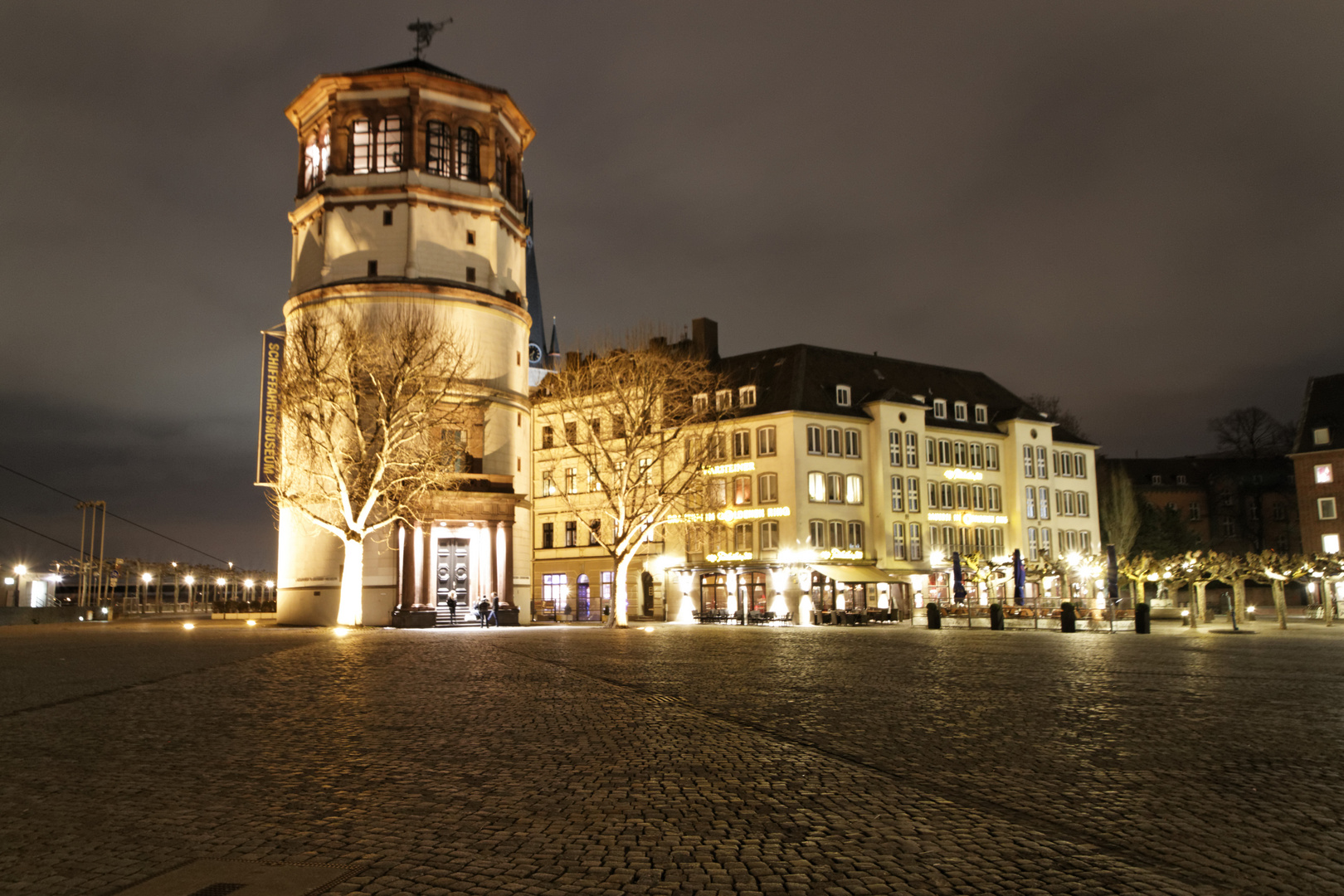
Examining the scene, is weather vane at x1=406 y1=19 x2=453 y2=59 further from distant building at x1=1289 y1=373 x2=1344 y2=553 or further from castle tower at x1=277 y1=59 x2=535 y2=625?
distant building at x1=1289 y1=373 x2=1344 y2=553

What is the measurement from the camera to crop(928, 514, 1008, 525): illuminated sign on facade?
→ 70.4 metres

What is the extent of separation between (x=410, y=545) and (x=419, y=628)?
4129 millimetres

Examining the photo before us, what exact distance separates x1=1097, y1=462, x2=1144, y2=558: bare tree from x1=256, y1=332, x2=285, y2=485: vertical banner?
5758 cm

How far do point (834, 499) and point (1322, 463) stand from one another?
37506 mm

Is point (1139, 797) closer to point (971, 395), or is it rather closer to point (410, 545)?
point (410, 545)

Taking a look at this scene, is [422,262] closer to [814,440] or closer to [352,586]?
[352,586]

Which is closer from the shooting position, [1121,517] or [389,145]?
[389,145]

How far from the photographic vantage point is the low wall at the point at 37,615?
2191 inches

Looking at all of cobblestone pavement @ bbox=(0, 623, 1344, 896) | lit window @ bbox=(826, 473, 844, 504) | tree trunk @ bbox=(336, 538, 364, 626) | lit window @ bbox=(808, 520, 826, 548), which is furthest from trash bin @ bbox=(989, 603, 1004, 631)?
cobblestone pavement @ bbox=(0, 623, 1344, 896)

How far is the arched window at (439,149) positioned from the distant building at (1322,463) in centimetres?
6202

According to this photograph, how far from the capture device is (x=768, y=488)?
6475 cm

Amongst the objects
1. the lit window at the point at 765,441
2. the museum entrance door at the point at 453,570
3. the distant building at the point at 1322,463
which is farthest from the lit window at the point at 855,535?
the distant building at the point at 1322,463

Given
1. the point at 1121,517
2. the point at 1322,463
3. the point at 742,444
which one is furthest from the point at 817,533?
the point at 1322,463

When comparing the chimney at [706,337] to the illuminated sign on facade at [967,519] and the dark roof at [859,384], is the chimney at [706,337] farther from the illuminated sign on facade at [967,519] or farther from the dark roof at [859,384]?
the illuminated sign on facade at [967,519]
